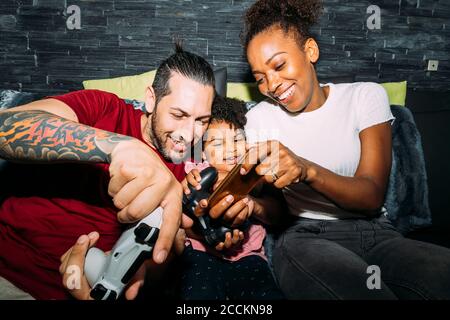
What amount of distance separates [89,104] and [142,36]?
144cm

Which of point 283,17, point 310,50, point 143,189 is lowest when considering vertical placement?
point 143,189

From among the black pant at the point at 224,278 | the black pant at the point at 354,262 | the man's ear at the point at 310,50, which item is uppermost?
the man's ear at the point at 310,50

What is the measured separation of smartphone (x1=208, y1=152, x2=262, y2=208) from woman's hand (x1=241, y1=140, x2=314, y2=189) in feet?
0.08

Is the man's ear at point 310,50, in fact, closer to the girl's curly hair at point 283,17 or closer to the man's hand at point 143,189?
the girl's curly hair at point 283,17

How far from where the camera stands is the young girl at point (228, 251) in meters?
1.39

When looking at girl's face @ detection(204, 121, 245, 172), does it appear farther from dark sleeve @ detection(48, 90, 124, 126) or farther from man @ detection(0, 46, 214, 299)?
dark sleeve @ detection(48, 90, 124, 126)

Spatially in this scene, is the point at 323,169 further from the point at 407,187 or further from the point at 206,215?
the point at 407,187

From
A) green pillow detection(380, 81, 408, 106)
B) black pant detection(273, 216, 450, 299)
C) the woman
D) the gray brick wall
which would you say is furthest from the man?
green pillow detection(380, 81, 408, 106)

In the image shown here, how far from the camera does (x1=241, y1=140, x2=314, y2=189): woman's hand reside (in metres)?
1.14

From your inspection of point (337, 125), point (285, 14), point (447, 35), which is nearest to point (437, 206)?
point (337, 125)

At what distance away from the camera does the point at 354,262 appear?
125 centimetres

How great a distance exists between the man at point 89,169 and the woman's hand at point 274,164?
1.10 feet

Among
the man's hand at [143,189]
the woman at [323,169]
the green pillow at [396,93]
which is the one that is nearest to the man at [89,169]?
the man's hand at [143,189]

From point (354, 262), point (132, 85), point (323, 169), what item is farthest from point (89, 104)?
point (354, 262)
